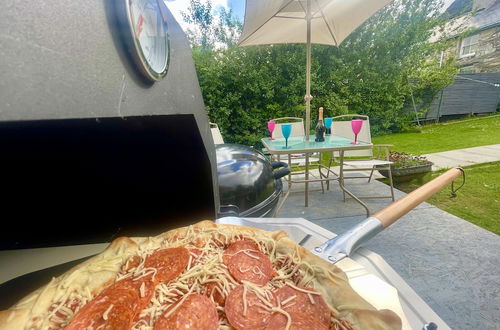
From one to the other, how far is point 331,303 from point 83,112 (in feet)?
3.16

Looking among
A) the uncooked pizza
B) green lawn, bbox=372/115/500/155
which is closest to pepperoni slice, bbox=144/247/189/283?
the uncooked pizza

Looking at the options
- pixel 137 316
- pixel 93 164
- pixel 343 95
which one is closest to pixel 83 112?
pixel 137 316

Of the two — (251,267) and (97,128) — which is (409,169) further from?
(97,128)

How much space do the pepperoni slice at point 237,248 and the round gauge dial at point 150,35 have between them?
79cm

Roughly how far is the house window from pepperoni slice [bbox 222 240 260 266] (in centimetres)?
2179

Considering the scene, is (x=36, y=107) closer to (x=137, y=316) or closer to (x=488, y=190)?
(x=137, y=316)

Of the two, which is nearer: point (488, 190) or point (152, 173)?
point (152, 173)

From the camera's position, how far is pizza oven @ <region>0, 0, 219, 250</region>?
404 mm

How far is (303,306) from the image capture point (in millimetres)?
802

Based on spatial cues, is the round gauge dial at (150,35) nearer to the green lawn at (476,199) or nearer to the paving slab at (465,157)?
the green lawn at (476,199)

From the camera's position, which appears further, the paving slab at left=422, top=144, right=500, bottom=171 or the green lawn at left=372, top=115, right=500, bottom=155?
the green lawn at left=372, top=115, right=500, bottom=155

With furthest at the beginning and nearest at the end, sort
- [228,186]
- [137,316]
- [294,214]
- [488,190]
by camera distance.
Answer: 1. [488,190]
2. [294,214]
3. [228,186]
4. [137,316]

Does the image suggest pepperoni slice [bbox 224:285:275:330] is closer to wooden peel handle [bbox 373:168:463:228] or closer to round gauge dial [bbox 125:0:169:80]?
wooden peel handle [bbox 373:168:463:228]

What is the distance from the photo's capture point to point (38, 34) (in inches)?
15.6
